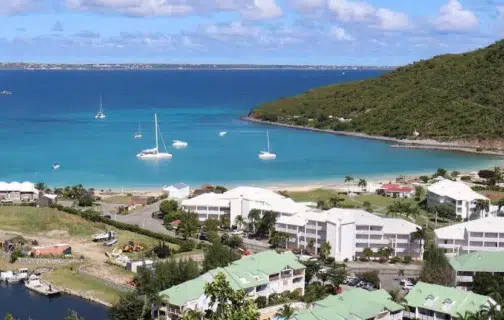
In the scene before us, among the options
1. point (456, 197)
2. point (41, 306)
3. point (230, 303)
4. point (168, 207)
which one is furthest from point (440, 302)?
point (168, 207)

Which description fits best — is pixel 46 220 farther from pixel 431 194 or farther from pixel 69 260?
pixel 431 194

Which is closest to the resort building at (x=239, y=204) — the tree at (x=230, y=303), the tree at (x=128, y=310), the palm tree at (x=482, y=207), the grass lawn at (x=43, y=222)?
the grass lawn at (x=43, y=222)

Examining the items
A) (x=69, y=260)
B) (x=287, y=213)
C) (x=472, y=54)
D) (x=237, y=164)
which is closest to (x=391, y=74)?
(x=472, y=54)

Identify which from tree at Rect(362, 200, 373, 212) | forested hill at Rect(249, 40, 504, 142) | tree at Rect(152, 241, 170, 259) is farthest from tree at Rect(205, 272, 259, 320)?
forested hill at Rect(249, 40, 504, 142)

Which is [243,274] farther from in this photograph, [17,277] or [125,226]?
[125,226]

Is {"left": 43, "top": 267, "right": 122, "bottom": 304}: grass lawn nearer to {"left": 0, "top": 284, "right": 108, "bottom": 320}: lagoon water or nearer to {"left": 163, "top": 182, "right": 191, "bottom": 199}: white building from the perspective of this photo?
{"left": 0, "top": 284, "right": 108, "bottom": 320}: lagoon water

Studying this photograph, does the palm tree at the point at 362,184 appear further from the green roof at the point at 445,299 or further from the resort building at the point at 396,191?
the green roof at the point at 445,299
